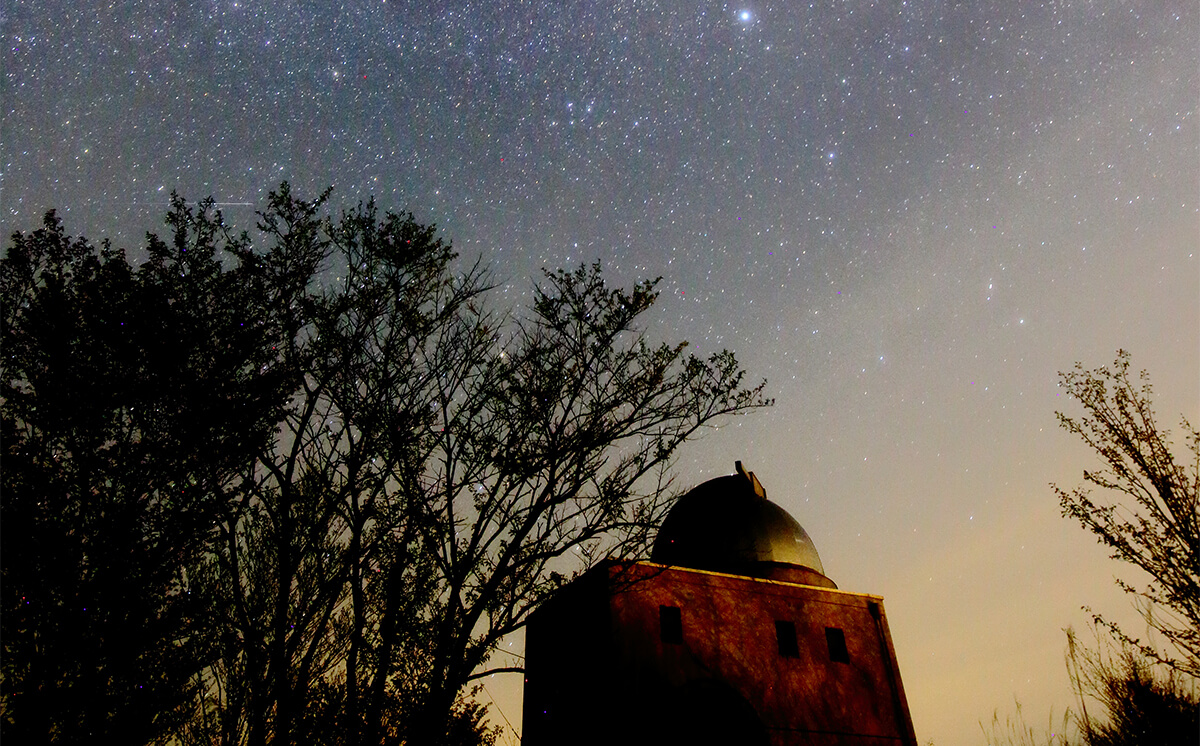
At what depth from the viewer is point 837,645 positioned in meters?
18.9

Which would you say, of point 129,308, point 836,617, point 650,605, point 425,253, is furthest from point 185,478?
point 836,617

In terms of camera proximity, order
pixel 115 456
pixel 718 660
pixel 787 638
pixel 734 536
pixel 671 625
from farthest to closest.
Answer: pixel 734 536 → pixel 787 638 → pixel 671 625 → pixel 718 660 → pixel 115 456

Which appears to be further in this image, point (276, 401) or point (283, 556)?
point (276, 401)

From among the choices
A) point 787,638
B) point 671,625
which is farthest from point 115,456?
point 787,638

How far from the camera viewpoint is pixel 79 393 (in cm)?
884

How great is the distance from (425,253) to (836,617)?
53.1 feet

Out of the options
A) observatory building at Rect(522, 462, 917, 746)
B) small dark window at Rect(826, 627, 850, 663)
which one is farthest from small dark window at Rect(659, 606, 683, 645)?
small dark window at Rect(826, 627, 850, 663)

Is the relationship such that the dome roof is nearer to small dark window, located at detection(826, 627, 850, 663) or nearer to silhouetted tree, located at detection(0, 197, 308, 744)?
small dark window, located at detection(826, 627, 850, 663)

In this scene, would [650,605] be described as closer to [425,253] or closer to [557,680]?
[557,680]

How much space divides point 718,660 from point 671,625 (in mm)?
1512

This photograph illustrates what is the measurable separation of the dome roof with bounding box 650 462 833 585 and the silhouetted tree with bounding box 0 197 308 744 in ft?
45.7

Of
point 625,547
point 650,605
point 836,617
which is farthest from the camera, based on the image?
point 836,617

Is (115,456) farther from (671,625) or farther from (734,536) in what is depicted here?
(734,536)

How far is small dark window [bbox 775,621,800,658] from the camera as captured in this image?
1808cm
